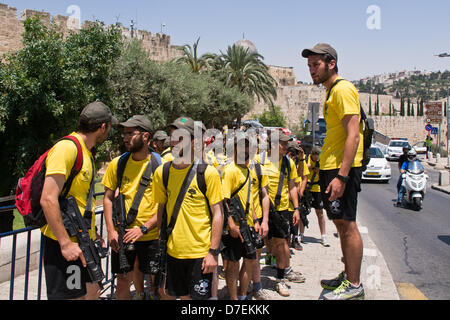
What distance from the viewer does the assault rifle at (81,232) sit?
2.70 metres

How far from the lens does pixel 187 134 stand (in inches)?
122

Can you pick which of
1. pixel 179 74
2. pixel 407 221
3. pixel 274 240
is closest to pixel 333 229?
pixel 407 221

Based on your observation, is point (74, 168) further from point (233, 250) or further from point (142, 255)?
point (233, 250)

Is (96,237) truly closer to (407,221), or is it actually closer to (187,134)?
(187,134)

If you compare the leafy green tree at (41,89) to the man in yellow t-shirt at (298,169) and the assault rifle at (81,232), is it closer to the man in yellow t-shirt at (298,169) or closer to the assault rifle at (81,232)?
the man in yellow t-shirt at (298,169)

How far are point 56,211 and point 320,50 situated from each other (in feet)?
7.84

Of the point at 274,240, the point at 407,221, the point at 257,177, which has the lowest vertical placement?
the point at 407,221

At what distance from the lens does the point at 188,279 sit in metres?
2.96

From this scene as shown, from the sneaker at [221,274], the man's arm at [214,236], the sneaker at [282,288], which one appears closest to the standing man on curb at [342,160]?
the man's arm at [214,236]

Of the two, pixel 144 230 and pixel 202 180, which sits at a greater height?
pixel 202 180

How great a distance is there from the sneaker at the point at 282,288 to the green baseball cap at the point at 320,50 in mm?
2755

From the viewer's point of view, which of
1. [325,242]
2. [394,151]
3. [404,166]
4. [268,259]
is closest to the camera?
[268,259]

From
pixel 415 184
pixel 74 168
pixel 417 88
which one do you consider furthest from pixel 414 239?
pixel 417 88
